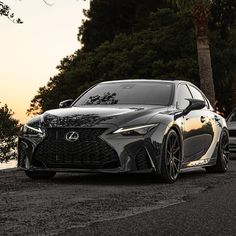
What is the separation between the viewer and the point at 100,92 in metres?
11.8

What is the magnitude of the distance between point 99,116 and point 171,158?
133cm

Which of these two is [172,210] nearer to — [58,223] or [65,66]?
[58,223]

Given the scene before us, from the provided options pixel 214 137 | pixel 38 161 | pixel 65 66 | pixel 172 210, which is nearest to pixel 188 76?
pixel 65 66

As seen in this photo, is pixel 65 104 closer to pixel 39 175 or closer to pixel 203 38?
pixel 39 175

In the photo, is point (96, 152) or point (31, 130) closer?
point (96, 152)

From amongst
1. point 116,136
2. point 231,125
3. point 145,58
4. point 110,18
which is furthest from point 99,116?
point 110,18

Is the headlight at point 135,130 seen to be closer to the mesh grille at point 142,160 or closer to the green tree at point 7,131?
the mesh grille at point 142,160

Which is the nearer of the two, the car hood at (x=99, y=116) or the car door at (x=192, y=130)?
the car hood at (x=99, y=116)

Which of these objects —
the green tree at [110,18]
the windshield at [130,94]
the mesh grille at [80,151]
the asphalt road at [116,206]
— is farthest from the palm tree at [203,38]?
the green tree at [110,18]

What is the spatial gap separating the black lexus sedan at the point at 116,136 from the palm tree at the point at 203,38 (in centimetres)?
1688

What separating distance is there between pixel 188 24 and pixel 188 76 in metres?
3.84

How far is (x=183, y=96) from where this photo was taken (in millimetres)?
11797

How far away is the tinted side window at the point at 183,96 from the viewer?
1148 cm

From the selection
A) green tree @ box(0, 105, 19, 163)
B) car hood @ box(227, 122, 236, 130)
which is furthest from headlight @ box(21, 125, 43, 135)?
car hood @ box(227, 122, 236, 130)
